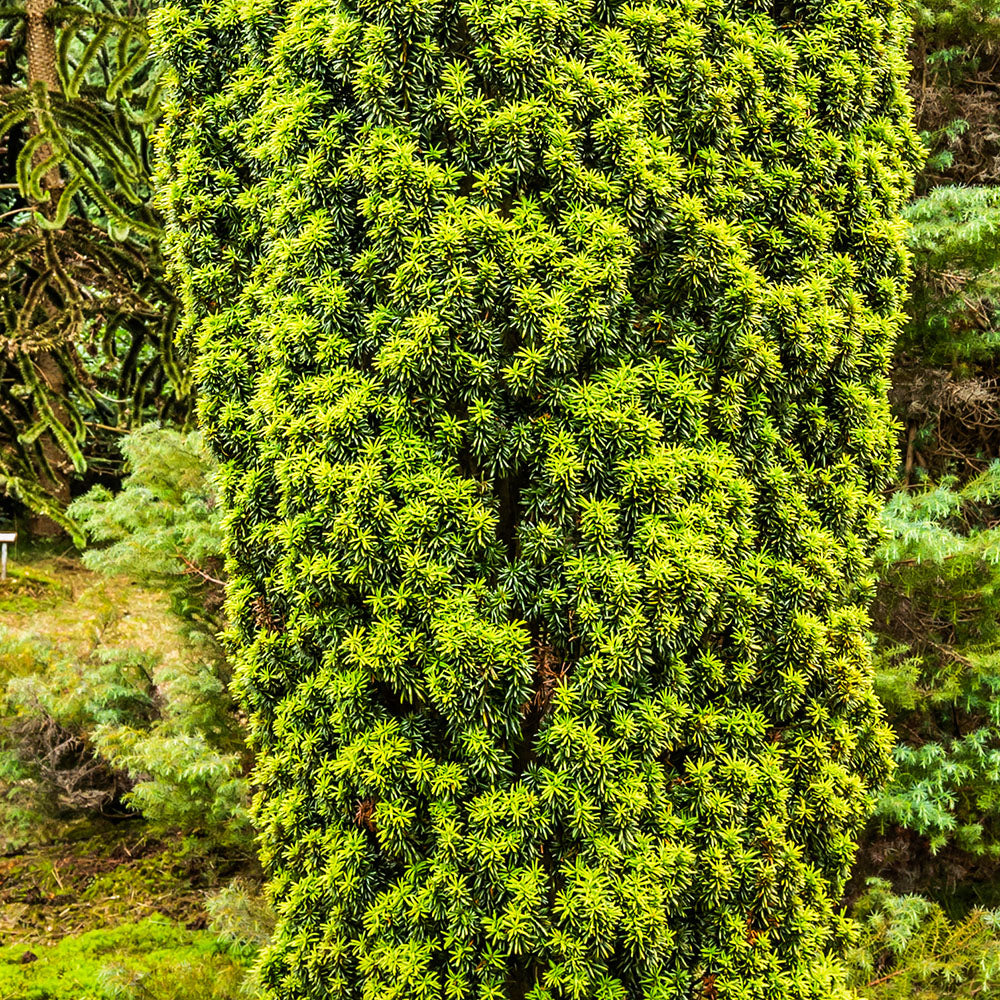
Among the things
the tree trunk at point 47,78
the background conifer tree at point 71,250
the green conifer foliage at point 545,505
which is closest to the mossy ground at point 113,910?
the background conifer tree at point 71,250

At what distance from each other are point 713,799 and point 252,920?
2.89 m

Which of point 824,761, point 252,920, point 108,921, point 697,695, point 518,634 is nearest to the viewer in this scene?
point 518,634

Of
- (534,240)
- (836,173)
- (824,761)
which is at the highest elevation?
(836,173)

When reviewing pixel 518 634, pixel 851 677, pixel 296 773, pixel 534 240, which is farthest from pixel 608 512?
pixel 296 773

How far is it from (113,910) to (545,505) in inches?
186

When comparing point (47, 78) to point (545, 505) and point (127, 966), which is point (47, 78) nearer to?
point (127, 966)

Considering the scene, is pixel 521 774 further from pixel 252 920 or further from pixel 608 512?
pixel 252 920

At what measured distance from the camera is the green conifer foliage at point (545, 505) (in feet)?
8.58

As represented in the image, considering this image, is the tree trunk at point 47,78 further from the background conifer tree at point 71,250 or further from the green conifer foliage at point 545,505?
the green conifer foliage at point 545,505

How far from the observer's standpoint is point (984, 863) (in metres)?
5.59

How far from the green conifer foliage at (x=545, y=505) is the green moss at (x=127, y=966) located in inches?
64.4

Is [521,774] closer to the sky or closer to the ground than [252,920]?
closer to the sky

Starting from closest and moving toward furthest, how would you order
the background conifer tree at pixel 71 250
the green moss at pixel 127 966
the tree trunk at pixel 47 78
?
1. the green moss at pixel 127 966
2. the background conifer tree at pixel 71 250
3. the tree trunk at pixel 47 78

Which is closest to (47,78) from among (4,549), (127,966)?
(4,549)
